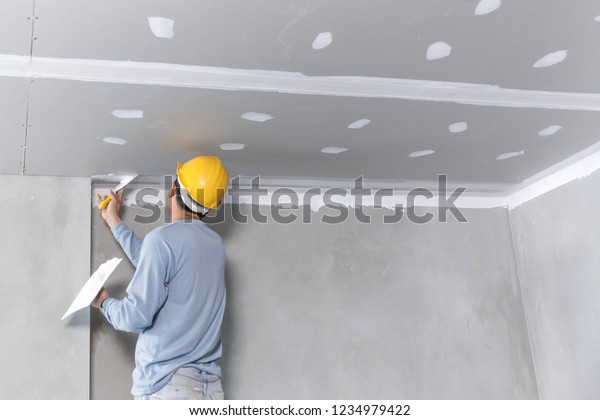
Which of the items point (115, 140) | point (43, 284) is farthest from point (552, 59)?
point (43, 284)

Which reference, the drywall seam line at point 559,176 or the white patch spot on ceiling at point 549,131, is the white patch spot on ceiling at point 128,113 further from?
the drywall seam line at point 559,176

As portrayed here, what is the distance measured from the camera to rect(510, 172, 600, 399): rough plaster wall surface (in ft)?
11.1

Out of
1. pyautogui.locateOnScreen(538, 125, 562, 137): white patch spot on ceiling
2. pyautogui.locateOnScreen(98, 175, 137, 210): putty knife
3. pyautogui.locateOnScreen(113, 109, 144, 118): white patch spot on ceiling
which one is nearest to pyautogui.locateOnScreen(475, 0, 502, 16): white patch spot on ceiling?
pyautogui.locateOnScreen(538, 125, 562, 137): white patch spot on ceiling

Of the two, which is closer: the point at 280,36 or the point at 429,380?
the point at 280,36

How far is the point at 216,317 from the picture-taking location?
2.69 meters

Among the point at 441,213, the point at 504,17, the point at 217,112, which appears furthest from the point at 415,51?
the point at 441,213

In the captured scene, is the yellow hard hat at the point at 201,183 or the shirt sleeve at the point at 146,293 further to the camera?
the yellow hard hat at the point at 201,183

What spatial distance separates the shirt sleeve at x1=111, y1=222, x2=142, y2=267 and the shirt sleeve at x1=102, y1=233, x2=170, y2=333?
0.58 m

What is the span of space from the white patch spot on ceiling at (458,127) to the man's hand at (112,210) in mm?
1644

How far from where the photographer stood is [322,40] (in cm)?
221

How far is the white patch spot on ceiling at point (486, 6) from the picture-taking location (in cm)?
206

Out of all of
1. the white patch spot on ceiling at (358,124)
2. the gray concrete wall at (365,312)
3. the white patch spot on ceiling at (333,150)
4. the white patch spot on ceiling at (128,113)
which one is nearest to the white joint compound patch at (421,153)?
the white patch spot on ceiling at (333,150)

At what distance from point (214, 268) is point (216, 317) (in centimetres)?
20
